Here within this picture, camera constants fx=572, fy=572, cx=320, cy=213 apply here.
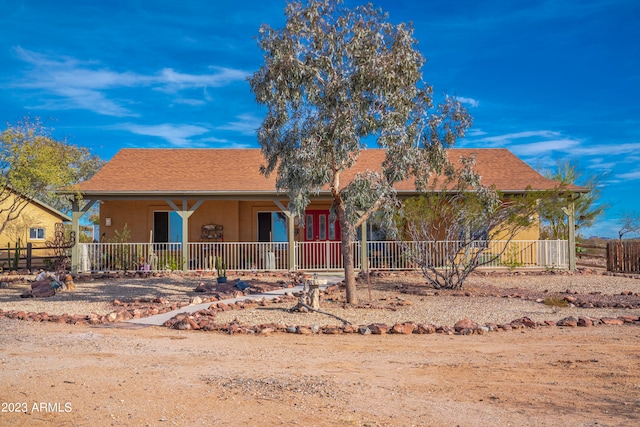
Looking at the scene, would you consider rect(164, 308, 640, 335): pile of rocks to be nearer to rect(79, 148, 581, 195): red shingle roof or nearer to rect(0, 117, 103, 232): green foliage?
rect(79, 148, 581, 195): red shingle roof

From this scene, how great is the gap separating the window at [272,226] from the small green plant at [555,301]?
10.7m

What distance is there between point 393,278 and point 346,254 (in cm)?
595

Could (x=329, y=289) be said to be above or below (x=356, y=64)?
below

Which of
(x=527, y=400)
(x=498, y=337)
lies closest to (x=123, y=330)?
(x=498, y=337)

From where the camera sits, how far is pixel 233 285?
1449 centimetres

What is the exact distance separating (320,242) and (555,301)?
27.1 feet

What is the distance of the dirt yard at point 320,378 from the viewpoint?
4797mm

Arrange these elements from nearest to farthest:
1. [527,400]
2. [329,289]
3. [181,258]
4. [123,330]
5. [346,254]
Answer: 1. [527,400]
2. [123,330]
3. [346,254]
4. [329,289]
5. [181,258]

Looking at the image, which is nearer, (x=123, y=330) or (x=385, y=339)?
(x=385, y=339)

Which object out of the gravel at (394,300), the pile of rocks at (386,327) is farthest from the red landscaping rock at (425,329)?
the gravel at (394,300)

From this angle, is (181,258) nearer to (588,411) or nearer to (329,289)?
(329,289)

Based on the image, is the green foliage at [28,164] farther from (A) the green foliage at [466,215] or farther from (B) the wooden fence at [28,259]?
(A) the green foliage at [466,215]

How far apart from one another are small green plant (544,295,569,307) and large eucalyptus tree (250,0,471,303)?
4.02 meters

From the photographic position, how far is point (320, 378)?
5.99 meters
